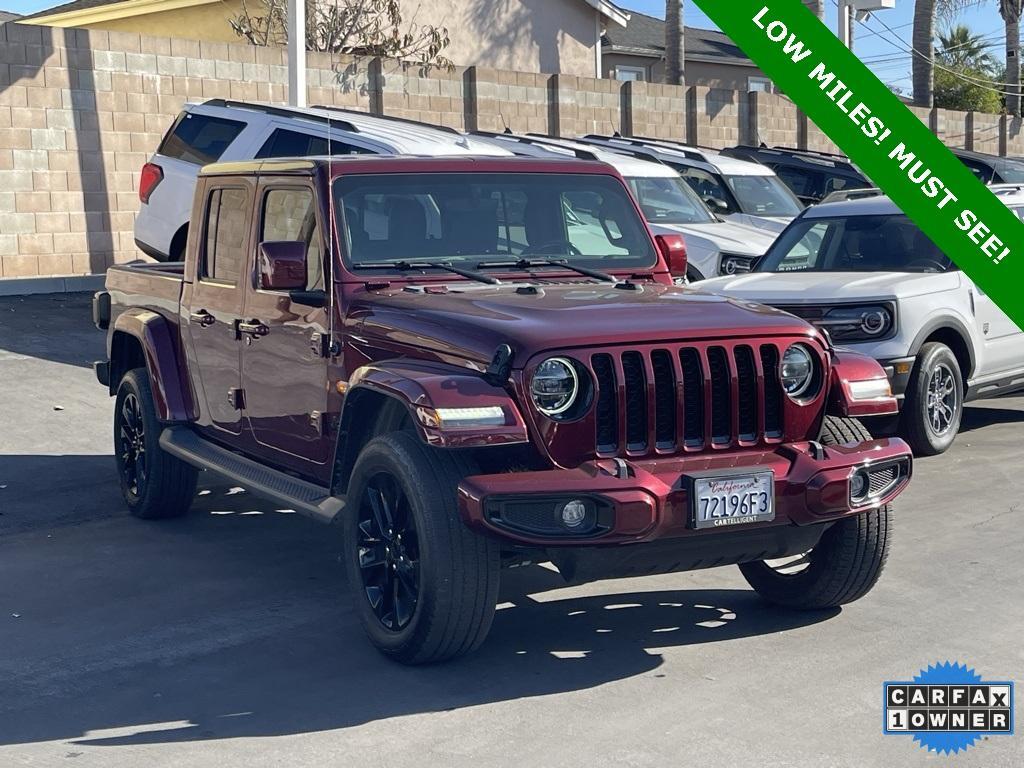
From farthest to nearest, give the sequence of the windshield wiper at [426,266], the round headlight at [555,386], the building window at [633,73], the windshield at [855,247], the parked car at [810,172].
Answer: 1. the building window at [633,73]
2. the parked car at [810,172]
3. the windshield at [855,247]
4. the windshield wiper at [426,266]
5. the round headlight at [555,386]

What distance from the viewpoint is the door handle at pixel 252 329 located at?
6884 millimetres

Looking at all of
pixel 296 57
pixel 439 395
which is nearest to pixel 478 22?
pixel 296 57

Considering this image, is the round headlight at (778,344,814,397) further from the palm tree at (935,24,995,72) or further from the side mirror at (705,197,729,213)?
the palm tree at (935,24,995,72)

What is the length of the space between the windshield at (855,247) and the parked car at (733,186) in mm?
4592

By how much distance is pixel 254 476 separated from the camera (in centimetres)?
688

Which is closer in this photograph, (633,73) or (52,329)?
(52,329)

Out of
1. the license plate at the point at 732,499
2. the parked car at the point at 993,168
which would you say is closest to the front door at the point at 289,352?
the license plate at the point at 732,499

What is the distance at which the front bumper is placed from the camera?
5.07m

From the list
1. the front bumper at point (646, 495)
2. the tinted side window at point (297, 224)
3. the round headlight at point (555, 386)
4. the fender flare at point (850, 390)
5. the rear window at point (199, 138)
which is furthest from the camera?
the rear window at point (199, 138)

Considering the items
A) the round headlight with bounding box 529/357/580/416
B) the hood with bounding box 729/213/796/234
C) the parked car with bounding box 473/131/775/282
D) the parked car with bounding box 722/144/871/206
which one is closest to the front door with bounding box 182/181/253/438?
the round headlight with bounding box 529/357/580/416

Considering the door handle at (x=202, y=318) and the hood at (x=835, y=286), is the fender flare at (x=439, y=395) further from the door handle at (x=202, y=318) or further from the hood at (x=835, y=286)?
the hood at (x=835, y=286)

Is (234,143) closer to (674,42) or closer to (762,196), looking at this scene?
(762,196)

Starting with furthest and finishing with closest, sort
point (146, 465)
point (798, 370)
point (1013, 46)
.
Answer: point (1013, 46) < point (146, 465) < point (798, 370)

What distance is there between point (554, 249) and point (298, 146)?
6409 millimetres
